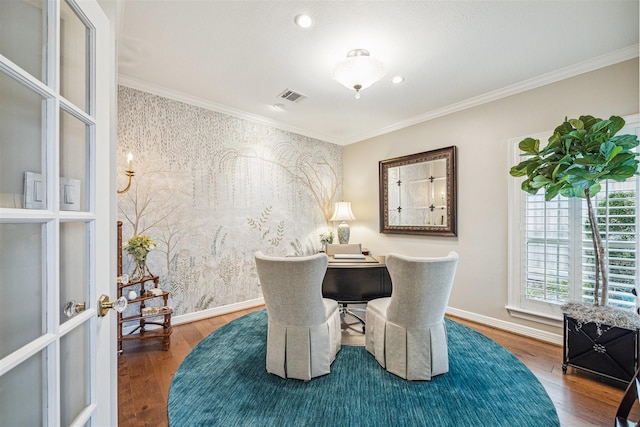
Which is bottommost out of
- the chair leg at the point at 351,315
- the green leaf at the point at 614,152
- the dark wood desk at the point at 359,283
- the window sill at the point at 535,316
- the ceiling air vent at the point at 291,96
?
the chair leg at the point at 351,315

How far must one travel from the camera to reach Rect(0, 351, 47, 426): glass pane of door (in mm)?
639

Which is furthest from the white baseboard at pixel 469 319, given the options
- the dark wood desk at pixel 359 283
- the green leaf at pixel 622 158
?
→ the green leaf at pixel 622 158

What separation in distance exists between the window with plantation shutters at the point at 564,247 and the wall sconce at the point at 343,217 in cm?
215

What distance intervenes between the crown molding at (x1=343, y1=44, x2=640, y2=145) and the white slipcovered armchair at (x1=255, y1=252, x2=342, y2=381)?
2811mm

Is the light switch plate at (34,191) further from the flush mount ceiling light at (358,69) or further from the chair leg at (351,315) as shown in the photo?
the chair leg at (351,315)

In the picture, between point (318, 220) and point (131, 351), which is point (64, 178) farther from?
point (318, 220)

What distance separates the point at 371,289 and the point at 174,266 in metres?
2.23

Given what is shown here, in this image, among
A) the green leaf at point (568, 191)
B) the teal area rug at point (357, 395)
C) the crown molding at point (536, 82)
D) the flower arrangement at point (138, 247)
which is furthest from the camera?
the flower arrangement at point (138, 247)

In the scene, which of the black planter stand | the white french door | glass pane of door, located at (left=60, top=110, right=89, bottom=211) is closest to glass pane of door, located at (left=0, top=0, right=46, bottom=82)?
the white french door

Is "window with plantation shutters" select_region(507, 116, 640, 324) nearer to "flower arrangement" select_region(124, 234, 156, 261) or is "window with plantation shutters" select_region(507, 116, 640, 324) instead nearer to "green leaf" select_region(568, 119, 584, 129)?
"green leaf" select_region(568, 119, 584, 129)

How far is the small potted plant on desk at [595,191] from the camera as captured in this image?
6.47ft

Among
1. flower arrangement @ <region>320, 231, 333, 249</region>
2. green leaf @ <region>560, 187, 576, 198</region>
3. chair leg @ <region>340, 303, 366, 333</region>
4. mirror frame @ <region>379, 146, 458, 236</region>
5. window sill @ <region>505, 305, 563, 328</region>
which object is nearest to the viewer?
green leaf @ <region>560, 187, 576, 198</region>

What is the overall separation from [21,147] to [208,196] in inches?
108

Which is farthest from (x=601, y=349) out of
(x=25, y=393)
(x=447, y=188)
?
(x=25, y=393)
